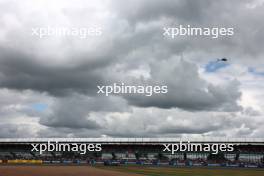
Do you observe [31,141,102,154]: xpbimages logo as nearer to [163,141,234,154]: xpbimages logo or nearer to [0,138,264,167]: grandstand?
[0,138,264,167]: grandstand

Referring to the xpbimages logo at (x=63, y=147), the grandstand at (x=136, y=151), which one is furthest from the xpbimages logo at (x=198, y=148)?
the xpbimages logo at (x=63, y=147)

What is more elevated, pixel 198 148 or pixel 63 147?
pixel 63 147

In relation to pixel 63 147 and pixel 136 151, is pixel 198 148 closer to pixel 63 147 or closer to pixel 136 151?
pixel 136 151

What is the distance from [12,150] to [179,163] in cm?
7101

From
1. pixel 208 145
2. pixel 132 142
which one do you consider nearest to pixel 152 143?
pixel 132 142

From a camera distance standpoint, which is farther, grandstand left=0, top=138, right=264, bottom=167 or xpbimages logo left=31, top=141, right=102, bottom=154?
xpbimages logo left=31, top=141, right=102, bottom=154

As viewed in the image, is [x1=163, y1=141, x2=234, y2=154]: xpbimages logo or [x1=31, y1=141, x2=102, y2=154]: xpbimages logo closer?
[x1=163, y1=141, x2=234, y2=154]: xpbimages logo

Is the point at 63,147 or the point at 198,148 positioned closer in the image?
the point at 198,148

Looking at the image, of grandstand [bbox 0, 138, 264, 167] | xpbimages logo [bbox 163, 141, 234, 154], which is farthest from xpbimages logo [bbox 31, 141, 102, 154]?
xpbimages logo [bbox 163, 141, 234, 154]

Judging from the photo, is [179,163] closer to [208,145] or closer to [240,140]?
[208,145]

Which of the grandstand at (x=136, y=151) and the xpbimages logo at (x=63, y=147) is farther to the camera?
the xpbimages logo at (x=63, y=147)

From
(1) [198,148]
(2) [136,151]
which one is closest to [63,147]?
(2) [136,151]

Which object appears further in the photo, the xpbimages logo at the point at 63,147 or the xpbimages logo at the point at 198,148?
the xpbimages logo at the point at 63,147

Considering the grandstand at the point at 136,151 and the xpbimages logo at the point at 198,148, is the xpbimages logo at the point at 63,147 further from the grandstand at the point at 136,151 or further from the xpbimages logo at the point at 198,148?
the xpbimages logo at the point at 198,148
